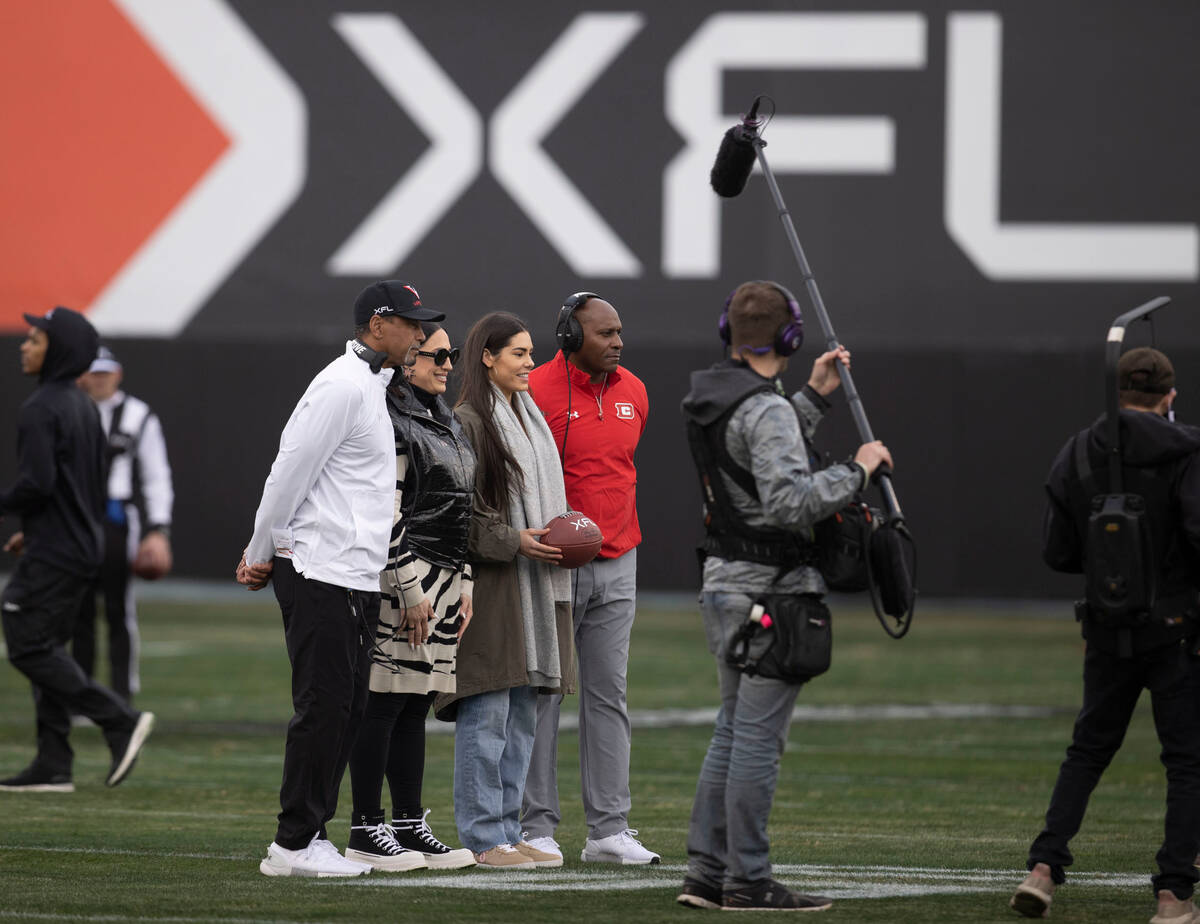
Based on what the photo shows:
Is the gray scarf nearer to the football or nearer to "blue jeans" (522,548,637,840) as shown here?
the football

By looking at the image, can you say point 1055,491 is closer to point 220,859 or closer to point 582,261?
point 220,859

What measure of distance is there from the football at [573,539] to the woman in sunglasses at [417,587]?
0.35m

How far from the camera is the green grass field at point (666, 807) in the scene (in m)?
6.62

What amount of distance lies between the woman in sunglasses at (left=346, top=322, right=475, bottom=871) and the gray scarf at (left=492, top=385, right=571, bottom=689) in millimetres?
259

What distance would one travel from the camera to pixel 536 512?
7625mm

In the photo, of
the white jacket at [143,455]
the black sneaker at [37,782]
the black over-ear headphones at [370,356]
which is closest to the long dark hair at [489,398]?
the black over-ear headphones at [370,356]

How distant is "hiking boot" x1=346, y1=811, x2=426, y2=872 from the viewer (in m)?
7.36

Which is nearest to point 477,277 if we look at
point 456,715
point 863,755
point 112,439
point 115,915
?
point 112,439

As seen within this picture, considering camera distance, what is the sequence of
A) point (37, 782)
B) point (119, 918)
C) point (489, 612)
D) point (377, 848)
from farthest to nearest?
point (37, 782) → point (489, 612) → point (377, 848) → point (119, 918)

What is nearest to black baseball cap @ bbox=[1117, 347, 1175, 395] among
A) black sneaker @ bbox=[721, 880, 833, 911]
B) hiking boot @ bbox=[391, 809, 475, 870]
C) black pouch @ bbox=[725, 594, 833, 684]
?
black pouch @ bbox=[725, 594, 833, 684]

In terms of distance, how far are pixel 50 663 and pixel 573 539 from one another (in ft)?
11.5

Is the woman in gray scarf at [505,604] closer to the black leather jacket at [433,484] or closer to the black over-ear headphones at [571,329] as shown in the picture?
the black leather jacket at [433,484]

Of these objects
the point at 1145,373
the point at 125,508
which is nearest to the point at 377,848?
the point at 1145,373

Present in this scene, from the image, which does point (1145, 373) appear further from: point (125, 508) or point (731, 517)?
point (125, 508)
